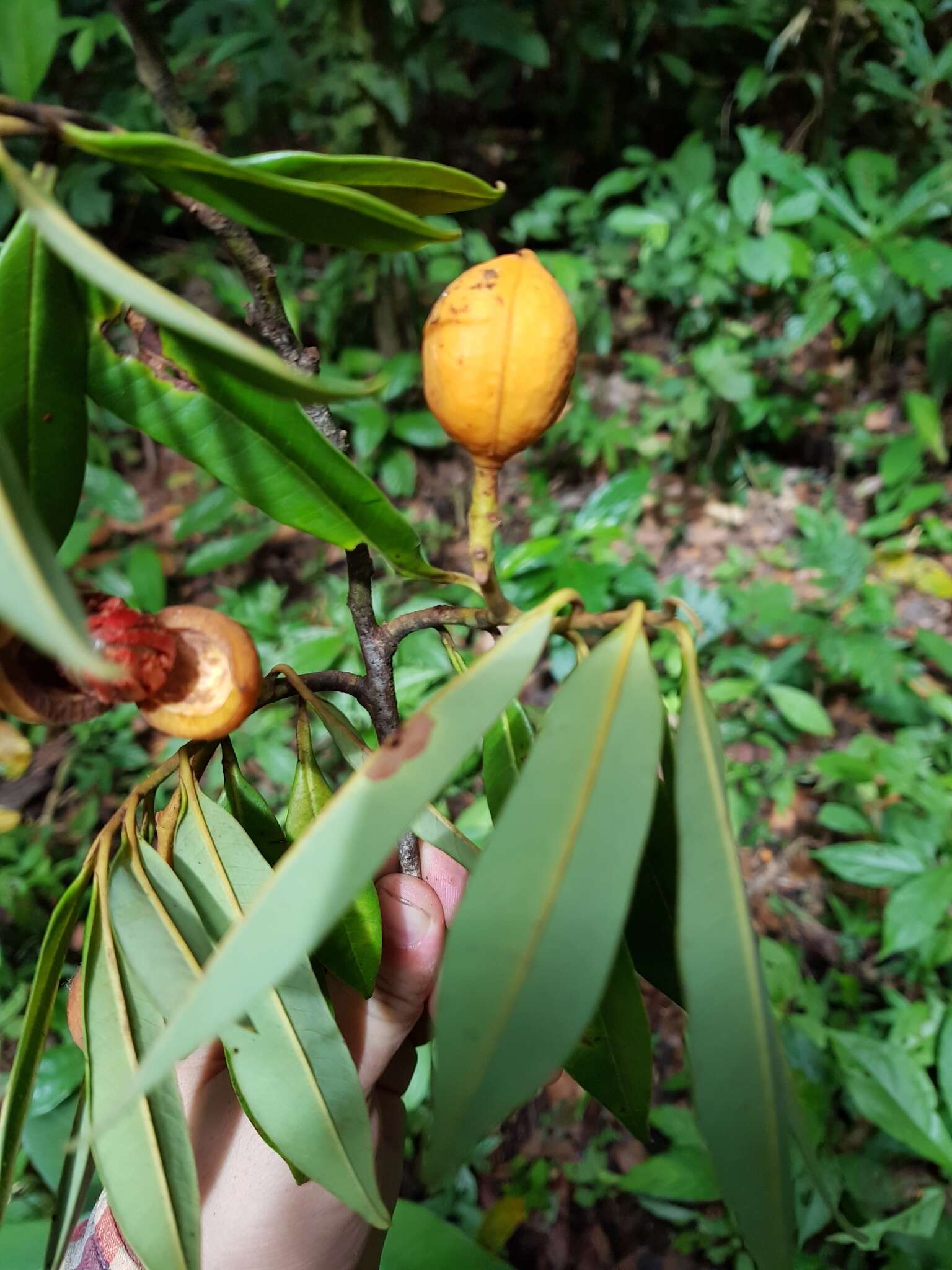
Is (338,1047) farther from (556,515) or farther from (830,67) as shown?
(830,67)

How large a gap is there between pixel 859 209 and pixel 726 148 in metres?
0.63

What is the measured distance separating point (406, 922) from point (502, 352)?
0.47 metres

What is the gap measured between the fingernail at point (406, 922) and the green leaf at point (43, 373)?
1.32 ft

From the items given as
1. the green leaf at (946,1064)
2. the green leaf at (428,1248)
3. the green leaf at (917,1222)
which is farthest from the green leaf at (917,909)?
the green leaf at (428,1248)

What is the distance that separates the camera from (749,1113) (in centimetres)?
35

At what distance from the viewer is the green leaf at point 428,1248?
1.00 m

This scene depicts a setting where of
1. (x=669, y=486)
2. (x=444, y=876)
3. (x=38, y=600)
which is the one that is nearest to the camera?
(x=38, y=600)

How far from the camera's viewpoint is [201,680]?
1.52ft

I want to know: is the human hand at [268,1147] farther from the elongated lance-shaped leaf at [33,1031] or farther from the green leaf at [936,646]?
the green leaf at [936,646]

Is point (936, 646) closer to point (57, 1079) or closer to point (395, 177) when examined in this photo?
point (395, 177)

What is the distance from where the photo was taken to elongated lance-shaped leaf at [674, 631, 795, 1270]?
13.5 inches

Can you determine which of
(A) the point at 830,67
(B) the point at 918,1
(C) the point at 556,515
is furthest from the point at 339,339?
(B) the point at 918,1

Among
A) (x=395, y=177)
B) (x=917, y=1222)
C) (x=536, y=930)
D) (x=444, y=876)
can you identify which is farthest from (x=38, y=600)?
(x=917, y=1222)

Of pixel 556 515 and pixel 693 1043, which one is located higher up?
pixel 693 1043
